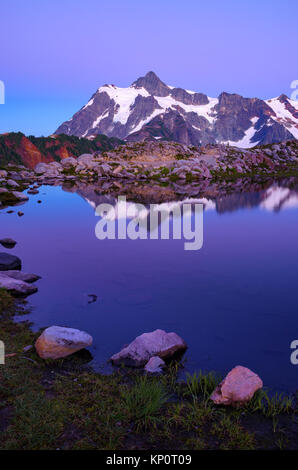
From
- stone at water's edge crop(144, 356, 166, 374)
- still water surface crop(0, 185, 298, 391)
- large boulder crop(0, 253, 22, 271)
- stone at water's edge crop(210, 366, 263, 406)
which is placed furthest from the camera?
large boulder crop(0, 253, 22, 271)

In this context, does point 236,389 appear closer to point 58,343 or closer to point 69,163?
point 58,343

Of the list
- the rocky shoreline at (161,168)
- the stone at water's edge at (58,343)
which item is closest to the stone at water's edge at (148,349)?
the stone at water's edge at (58,343)

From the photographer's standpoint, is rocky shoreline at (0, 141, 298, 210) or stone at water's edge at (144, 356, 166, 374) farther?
rocky shoreline at (0, 141, 298, 210)

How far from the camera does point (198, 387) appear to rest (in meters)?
9.37

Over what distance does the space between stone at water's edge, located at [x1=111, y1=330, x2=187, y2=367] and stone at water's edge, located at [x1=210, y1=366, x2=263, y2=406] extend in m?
2.59

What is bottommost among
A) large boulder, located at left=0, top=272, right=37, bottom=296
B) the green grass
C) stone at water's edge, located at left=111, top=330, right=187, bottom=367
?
the green grass

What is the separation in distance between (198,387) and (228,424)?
5.50 feet

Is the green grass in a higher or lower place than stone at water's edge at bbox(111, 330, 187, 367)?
lower

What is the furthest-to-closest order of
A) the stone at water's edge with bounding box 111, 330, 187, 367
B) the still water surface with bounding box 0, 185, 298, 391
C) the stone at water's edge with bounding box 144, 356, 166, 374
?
the still water surface with bounding box 0, 185, 298, 391 → the stone at water's edge with bounding box 111, 330, 187, 367 → the stone at water's edge with bounding box 144, 356, 166, 374

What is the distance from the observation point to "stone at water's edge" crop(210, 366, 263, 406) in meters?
8.53

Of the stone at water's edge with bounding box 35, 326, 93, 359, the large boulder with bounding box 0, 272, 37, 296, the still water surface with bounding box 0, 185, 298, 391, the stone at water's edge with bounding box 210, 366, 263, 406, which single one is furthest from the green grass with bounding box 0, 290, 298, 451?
the large boulder with bounding box 0, 272, 37, 296

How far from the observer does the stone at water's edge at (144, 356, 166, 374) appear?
34.0 feet

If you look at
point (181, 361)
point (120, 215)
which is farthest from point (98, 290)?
point (120, 215)

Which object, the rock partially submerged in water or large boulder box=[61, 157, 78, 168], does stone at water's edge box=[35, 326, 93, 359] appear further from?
large boulder box=[61, 157, 78, 168]
